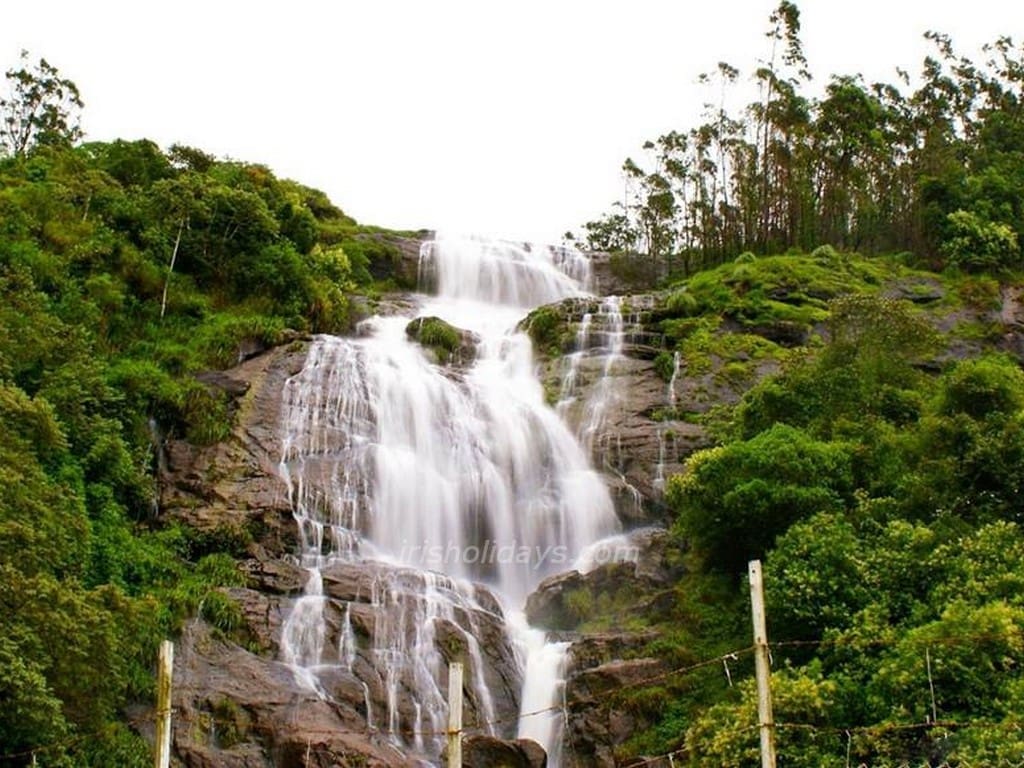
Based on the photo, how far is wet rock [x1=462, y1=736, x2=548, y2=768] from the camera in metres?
17.6

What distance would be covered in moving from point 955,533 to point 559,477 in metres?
11.1

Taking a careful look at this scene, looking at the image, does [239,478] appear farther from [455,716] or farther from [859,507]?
[455,716]

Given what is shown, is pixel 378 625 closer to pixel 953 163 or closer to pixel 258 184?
pixel 258 184

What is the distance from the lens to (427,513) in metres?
25.9

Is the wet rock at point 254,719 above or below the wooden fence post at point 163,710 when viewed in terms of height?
below

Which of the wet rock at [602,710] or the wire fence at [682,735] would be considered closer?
the wire fence at [682,735]

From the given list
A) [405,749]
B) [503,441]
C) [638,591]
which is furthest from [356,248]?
[405,749]

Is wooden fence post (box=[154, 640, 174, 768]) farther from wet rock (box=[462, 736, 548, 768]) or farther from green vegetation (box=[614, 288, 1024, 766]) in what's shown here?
wet rock (box=[462, 736, 548, 768])

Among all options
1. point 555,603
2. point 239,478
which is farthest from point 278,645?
point 239,478

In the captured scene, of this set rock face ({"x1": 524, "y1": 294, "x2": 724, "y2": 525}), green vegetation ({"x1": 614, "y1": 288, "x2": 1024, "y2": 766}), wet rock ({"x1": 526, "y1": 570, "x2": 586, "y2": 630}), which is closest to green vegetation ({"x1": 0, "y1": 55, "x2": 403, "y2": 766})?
wet rock ({"x1": 526, "y1": 570, "x2": 586, "y2": 630})

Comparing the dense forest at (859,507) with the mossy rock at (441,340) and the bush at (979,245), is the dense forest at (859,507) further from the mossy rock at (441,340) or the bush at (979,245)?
the mossy rock at (441,340)

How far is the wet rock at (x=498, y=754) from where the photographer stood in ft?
57.7

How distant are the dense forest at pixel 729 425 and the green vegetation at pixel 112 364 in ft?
0.21

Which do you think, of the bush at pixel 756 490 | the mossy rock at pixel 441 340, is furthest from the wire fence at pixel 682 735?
the mossy rock at pixel 441 340
